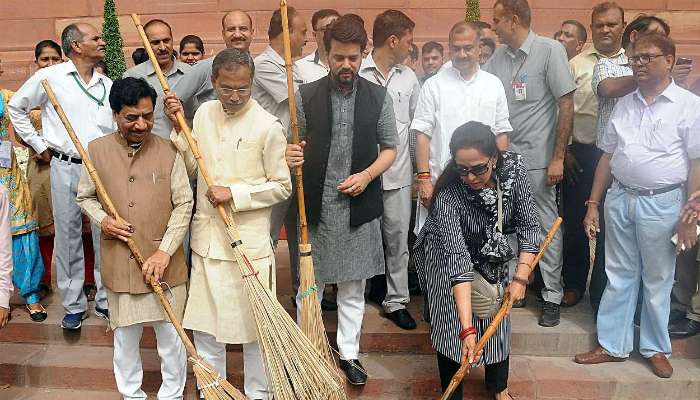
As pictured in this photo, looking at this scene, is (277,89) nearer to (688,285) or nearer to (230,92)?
(230,92)

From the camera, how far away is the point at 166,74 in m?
4.32

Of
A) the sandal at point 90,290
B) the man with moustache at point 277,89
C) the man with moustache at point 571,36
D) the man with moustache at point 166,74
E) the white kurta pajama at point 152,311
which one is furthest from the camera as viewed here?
the man with moustache at point 571,36

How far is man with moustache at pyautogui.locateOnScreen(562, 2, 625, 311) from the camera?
4527mm

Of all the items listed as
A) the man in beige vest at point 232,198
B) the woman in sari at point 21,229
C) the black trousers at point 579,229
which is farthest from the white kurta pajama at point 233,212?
the black trousers at point 579,229

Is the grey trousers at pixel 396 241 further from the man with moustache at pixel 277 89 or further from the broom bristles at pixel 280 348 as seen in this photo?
the broom bristles at pixel 280 348

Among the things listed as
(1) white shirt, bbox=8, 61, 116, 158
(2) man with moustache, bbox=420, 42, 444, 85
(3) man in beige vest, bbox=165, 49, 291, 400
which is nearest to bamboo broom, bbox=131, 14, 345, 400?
(3) man in beige vest, bbox=165, 49, 291, 400

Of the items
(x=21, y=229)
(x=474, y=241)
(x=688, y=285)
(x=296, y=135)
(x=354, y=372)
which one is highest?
(x=296, y=135)

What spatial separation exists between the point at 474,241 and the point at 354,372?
1.15m

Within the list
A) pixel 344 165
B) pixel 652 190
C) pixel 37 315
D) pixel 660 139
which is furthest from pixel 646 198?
pixel 37 315

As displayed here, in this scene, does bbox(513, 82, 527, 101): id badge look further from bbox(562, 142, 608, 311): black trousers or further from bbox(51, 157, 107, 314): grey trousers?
bbox(51, 157, 107, 314): grey trousers

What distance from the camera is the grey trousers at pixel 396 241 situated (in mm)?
4164

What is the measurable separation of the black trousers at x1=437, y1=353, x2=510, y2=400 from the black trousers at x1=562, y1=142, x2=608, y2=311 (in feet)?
4.18

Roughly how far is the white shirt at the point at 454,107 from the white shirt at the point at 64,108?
205 centimetres

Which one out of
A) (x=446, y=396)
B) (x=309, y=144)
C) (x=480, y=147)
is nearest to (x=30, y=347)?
(x=309, y=144)
